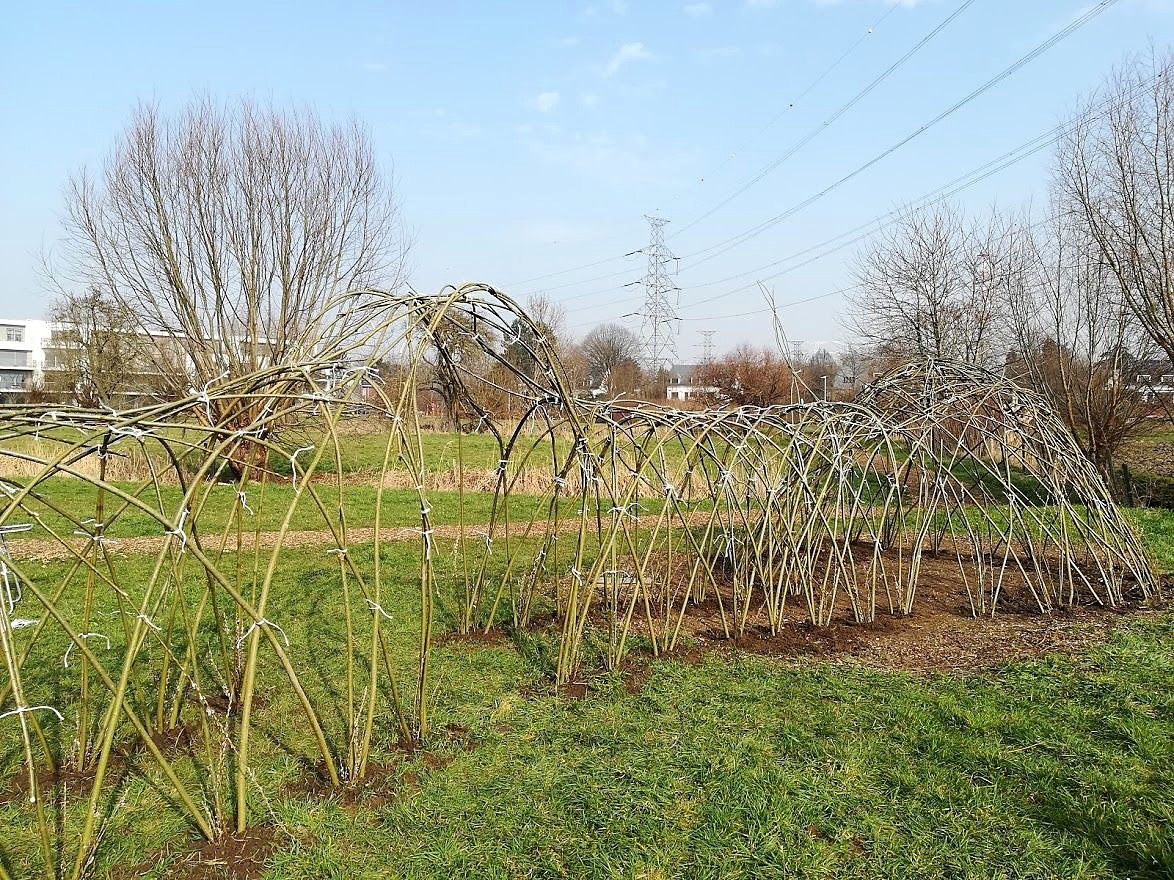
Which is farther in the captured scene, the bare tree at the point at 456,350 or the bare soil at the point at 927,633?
the bare soil at the point at 927,633

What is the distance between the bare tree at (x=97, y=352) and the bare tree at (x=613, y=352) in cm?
2171

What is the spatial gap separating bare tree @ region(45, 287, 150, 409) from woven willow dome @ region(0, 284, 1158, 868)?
7577 mm

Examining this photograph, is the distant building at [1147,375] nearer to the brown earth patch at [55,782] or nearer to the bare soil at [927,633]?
the bare soil at [927,633]

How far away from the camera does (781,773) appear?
122 inches

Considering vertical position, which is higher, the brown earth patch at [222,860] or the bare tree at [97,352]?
the bare tree at [97,352]

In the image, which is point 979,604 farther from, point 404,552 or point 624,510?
point 404,552

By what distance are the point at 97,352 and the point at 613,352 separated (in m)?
31.9

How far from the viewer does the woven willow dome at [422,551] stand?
260cm

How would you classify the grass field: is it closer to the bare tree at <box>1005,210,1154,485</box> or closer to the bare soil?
the bare soil

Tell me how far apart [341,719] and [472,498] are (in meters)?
7.93

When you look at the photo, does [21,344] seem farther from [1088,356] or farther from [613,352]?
[1088,356]

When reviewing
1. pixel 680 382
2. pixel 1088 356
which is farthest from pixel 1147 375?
pixel 680 382

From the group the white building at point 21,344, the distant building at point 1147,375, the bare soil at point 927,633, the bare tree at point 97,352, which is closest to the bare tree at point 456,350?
the bare soil at point 927,633

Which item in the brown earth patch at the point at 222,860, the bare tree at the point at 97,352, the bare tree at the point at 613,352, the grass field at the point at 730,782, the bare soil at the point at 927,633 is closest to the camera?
the brown earth patch at the point at 222,860
